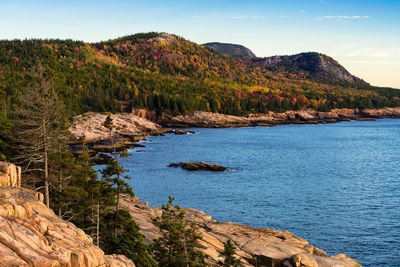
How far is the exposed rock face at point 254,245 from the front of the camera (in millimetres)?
31136

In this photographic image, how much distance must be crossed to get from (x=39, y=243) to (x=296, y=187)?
2396 inches

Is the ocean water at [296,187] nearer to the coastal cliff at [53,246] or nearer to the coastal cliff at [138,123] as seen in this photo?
the coastal cliff at [138,123]

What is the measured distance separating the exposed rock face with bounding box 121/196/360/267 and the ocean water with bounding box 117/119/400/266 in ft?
22.7

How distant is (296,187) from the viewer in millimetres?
69562

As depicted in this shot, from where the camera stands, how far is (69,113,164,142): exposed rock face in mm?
117562

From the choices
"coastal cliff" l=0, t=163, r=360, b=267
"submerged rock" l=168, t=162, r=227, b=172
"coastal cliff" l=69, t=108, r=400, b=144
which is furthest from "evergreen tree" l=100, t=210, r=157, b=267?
"submerged rock" l=168, t=162, r=227, b=172

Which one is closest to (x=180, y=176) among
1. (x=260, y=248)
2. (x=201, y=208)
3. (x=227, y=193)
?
(x=227, y=193)

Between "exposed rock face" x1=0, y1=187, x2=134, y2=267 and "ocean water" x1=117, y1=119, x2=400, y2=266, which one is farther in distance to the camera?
"ocean water" x1=117, y1=119, x2=400, y2=266

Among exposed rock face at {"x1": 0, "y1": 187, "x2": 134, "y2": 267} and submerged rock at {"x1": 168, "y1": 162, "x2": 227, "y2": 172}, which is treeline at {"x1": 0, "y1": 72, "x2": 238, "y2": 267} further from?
submerged rock at {"x1": 168, "y1": 162, "x2": 227, "y2": 172}

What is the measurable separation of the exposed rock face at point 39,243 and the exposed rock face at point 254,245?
1507 centimetres

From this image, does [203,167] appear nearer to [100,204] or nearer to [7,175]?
[100,204]

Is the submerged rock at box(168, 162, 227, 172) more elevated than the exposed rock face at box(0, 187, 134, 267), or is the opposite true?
the exposed rock face at box(0, 187, 134, 267)

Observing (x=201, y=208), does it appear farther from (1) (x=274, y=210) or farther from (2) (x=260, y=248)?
(2) (x=260, y=248)

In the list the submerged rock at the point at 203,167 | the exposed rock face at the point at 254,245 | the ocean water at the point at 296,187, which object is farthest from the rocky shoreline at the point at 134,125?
the exposed rock face at the point at 254,245
